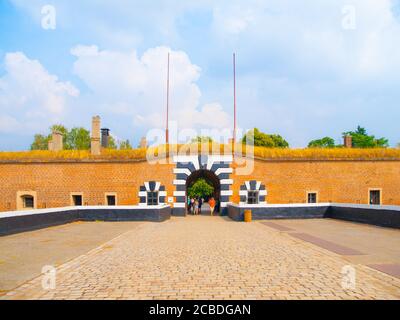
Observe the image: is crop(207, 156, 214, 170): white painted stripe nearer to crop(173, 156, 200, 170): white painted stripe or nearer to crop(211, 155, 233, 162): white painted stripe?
crop(211, 155, 233, 162): white painted stripe

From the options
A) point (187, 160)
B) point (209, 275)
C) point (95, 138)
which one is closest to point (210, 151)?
point (187, 160)

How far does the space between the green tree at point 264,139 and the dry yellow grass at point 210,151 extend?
2474 centimetres

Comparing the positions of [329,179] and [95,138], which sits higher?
[95,138]

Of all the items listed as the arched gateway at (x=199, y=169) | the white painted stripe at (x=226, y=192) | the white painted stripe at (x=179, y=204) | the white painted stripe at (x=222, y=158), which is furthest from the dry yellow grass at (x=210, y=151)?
the white painted stripe at (x=179, y=204)

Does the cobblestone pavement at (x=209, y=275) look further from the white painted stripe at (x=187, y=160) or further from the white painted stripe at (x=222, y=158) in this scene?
the white painted stripe at (x=222, y=158)

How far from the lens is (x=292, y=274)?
6066mm

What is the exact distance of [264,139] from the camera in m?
48.1

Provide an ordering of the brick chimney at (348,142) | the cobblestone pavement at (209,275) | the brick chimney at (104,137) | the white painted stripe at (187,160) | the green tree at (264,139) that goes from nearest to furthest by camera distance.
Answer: the cobblestone pavement at (209,275) → the white painted stripe at (187,160) → the brick chimney at (104,137) → the brick chimney at (348,142) → the green tree at (264,139)

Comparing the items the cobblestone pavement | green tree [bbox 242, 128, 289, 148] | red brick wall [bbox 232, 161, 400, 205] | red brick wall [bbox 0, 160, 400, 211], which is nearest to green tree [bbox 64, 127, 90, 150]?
green tree [bbox 242, 128, 289, 148]

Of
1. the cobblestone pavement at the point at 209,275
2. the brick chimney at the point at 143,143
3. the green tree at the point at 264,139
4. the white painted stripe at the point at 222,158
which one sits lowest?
the cobblestone pavement at the point at 209,275

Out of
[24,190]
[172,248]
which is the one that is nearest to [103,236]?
[172,248]

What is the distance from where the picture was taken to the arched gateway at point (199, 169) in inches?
830

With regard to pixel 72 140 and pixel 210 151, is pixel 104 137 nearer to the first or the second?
pixel 210 151

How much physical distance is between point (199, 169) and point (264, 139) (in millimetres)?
28776
